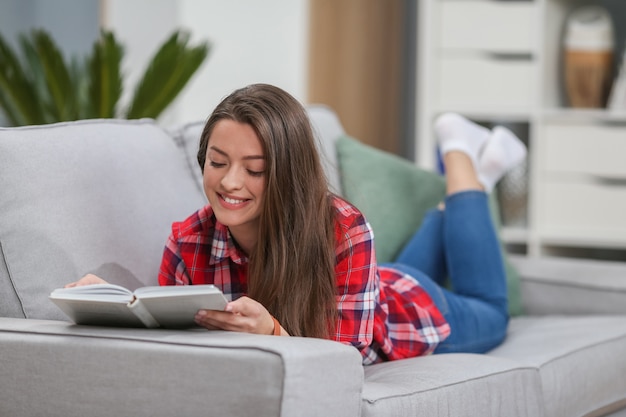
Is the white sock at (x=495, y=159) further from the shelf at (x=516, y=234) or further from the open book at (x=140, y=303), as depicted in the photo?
the open book at (x=140, y=303)

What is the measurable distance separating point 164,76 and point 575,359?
152cm

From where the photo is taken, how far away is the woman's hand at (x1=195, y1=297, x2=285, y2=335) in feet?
4.52

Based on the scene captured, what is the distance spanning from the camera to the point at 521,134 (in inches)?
146

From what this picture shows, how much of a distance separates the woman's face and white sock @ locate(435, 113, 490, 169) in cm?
111

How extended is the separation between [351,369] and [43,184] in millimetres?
660

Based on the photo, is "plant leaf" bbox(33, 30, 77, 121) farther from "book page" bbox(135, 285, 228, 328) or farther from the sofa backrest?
"book page" bbox(135, 285, 228, 328)

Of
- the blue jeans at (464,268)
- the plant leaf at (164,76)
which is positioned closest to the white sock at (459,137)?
the blue jeans at (464,268)

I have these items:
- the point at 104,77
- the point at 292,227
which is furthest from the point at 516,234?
the point at 292,227

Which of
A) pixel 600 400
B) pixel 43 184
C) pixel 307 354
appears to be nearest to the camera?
pixel 307 354

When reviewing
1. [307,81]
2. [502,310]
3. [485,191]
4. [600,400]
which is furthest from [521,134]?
[600,400]

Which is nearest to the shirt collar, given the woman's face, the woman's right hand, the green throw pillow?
the woman's face

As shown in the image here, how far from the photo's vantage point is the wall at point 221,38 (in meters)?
3.97

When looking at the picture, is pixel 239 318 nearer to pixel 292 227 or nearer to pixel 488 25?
pixel 292 227

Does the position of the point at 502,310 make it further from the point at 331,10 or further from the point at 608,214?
the point at 331,10
